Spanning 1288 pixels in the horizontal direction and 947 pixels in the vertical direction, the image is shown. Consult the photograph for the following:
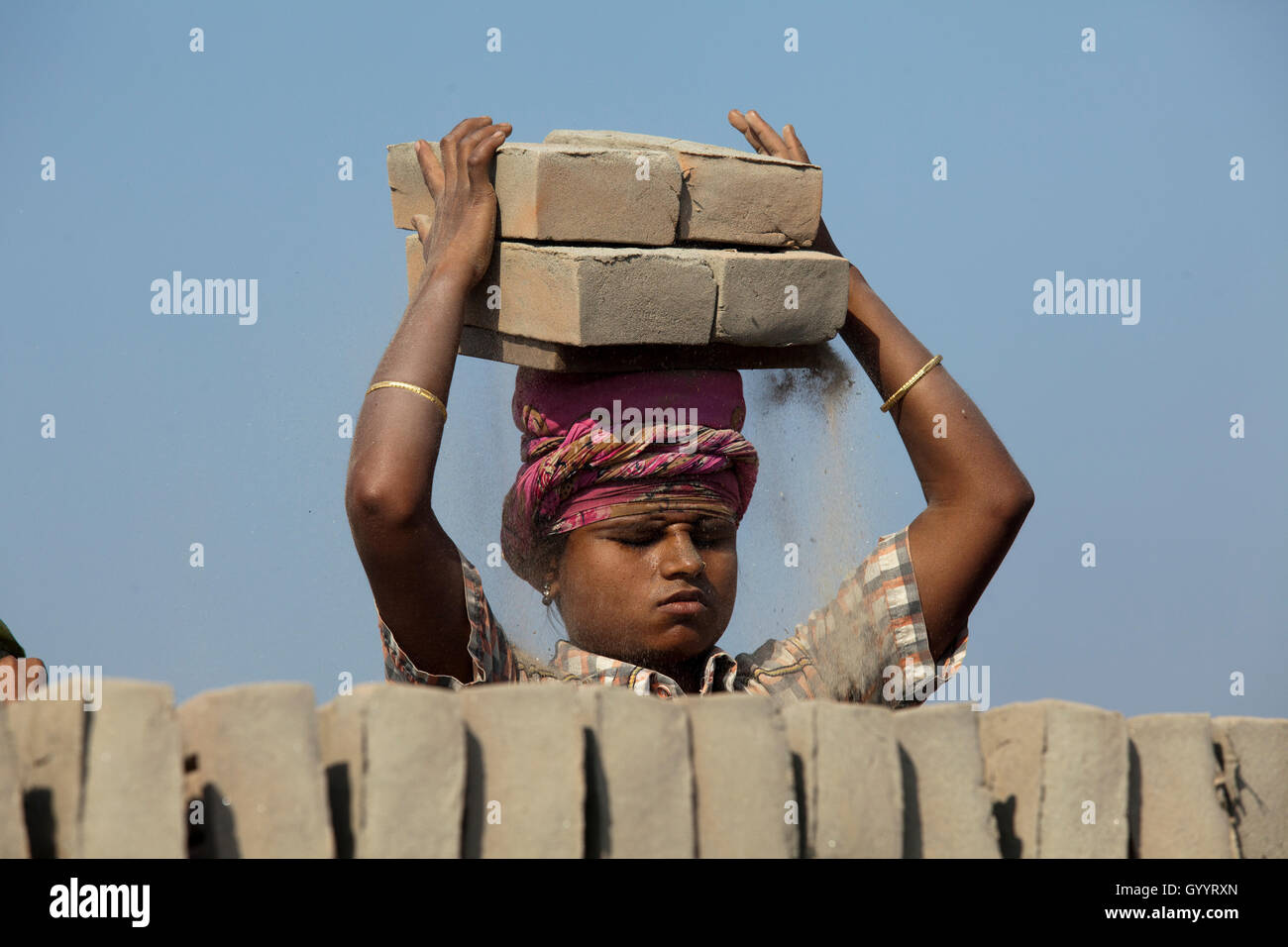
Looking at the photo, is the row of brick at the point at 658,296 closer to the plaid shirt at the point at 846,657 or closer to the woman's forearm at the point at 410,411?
the woman's forearm at the point at 410,411

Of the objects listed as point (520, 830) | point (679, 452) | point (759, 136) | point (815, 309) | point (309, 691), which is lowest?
point (520, 830)

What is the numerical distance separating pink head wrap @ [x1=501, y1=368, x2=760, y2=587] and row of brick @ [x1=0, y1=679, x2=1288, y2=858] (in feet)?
3.75

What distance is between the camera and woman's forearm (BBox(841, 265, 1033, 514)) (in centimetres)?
386

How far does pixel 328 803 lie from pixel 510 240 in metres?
1.78

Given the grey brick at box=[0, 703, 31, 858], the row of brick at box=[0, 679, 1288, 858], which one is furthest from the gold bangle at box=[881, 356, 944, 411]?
the grey brick at box=[0, 703, 31, 858]

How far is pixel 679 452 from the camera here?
11.9 feet

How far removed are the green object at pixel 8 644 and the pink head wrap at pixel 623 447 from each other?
186cm

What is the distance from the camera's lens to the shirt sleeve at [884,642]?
12.4 ft
